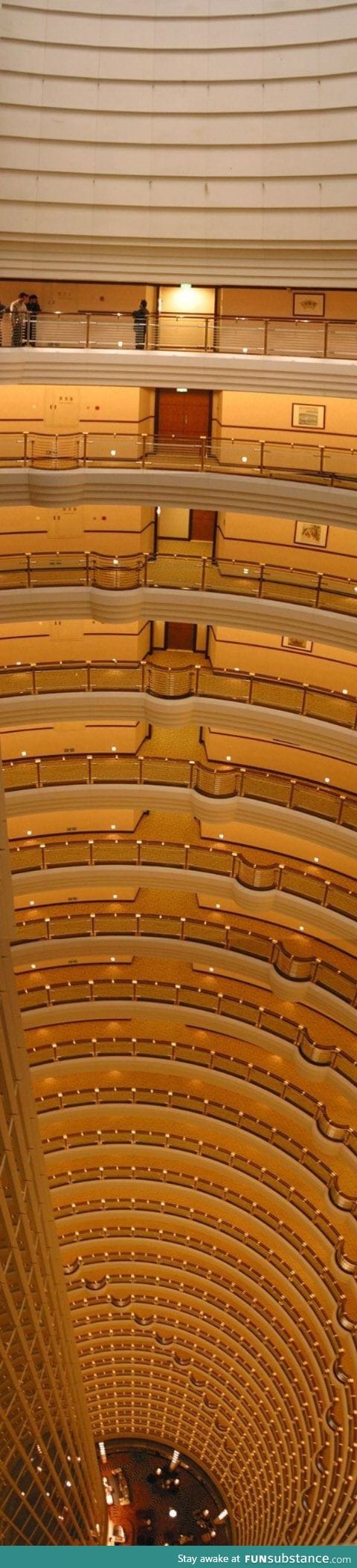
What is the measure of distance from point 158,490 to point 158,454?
64 cm

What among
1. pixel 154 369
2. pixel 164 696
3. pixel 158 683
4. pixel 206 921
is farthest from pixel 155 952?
pixel 154 369

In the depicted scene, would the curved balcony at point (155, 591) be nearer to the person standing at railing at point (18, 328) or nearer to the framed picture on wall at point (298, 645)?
the framed picture on wall at point (298, 645)

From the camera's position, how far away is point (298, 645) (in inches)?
883

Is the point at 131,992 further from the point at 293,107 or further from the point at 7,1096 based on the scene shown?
the point at 293,107

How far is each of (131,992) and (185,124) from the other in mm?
15421

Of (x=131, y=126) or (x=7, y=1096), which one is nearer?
(x=7, y=1096)

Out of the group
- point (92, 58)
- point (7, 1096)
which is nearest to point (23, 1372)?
point (7, 1096)

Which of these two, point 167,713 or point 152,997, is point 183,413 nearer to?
point 167,713

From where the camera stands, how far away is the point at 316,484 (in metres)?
18.4

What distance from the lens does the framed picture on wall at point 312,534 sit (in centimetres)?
2144


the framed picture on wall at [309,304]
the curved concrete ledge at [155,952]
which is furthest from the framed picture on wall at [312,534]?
the curved concrete ledge at [155,952]

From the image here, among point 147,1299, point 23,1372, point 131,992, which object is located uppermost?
point 131,992

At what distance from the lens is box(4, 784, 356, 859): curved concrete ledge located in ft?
66.0

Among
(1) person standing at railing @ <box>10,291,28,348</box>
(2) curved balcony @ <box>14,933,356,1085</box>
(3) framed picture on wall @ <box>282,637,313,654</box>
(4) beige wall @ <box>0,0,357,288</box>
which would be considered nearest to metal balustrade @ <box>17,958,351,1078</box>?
(2) curved balcony @ <box>14,933,356,1085</box>
